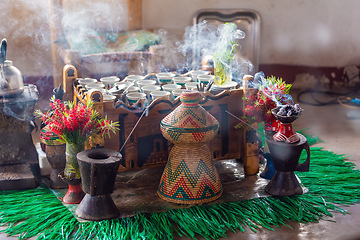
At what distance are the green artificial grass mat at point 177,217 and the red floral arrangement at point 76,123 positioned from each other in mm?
547

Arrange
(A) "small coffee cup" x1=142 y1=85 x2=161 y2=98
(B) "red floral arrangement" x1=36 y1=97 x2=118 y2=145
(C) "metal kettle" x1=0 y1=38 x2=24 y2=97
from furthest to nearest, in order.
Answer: (A) "small coffee cup" x1=142 y1=85 x2=161 y2=98, (C) "metal kettle" x1=0 y1=38 x2=24 y2=97, (B) "red floral arrangement" x1=36 y1=97 x2=118 y2=145

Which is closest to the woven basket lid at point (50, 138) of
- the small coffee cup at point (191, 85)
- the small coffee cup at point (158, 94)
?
the small coffee cup at point (158, 94)

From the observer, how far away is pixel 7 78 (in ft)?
12.2

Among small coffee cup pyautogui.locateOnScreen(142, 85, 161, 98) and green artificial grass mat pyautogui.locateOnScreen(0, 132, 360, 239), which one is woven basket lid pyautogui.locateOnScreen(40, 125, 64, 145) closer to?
green artificial grass mat pyautogui.locateOnScreen(0, 132, 360, 239)

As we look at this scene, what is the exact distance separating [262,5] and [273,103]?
344cm

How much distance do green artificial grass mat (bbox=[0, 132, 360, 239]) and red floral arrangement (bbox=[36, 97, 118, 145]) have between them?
21.5 inches

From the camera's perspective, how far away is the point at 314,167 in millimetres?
4137

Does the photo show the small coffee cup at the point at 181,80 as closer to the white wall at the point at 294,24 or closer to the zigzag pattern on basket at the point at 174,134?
the zigzag pattern on basket at the point at 174,134

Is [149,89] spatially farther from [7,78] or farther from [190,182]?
[7,78]

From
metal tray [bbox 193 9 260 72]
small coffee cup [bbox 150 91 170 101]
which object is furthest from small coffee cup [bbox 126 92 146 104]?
metal tray [bbox 193 9 260 72]

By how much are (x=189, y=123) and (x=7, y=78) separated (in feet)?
5.22

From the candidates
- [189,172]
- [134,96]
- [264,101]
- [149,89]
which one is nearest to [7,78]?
[134,96]

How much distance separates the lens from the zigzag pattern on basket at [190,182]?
341cm

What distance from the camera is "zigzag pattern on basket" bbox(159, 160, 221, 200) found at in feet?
11.2
